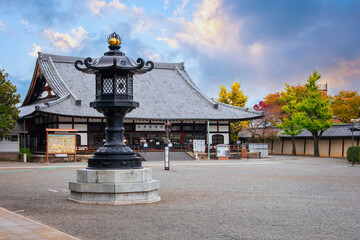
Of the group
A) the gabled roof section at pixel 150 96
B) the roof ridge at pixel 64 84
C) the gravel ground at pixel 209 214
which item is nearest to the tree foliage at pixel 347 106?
the gabled roof section at pixel 150 96

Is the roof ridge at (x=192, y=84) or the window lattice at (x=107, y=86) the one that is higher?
the roof ridge at (x=192, y=84)

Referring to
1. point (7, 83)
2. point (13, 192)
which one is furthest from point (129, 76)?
point (7, 83)

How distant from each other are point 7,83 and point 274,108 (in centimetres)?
3030

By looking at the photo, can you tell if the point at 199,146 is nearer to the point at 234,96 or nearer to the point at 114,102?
the point at 234,96

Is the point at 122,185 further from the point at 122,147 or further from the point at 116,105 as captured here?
the point at 116,105

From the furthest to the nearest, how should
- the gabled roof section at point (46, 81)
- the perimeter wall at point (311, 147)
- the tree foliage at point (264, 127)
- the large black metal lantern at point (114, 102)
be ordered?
→ the tree foliage at point (264, 127) < the perimeter wall at point (311, 147) < the gabled roof section at point (46, 81) < the large black metal lantern at point (114, 102)

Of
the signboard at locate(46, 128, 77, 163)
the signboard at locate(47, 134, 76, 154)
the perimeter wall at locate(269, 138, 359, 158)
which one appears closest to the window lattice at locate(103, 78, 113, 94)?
the signboard at locate(46, 128, 77, 163)

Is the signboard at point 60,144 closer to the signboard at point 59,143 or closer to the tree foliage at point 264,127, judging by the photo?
the signboard at point 59,143

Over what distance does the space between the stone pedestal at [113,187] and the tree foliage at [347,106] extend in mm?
39765

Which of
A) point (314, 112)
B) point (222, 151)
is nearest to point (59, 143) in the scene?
point (222, 151)

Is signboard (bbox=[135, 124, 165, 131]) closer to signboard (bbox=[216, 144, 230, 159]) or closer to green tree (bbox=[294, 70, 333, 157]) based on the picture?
signboard (bbox=[216, 144, 230, 159])

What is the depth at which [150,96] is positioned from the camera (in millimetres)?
41562

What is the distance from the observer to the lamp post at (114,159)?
954 cm

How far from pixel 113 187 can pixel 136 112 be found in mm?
28982
